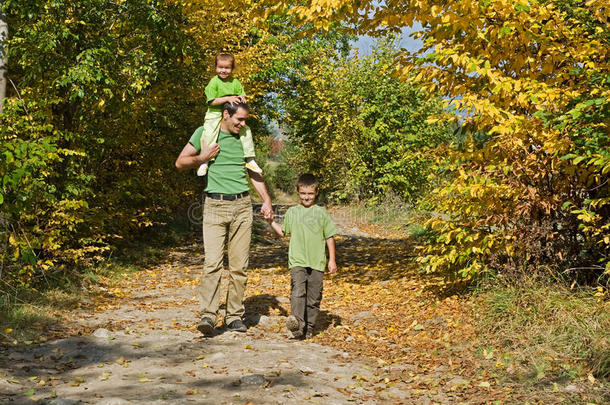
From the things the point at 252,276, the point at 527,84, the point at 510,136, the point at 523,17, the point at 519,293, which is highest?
the point at 523,17

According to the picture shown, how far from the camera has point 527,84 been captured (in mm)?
5547

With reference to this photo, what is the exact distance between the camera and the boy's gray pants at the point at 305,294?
5.74 m

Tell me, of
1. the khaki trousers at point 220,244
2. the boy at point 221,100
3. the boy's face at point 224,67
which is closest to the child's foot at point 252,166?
the boy at point 221,100

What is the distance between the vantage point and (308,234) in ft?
19.1

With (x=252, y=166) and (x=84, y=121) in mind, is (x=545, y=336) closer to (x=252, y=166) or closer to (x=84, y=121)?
(x=252, y=166)

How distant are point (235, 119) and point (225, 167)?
458 millimetres

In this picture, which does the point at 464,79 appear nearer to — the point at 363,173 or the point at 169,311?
the point at 169,311

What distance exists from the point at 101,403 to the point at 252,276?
5.70 meters

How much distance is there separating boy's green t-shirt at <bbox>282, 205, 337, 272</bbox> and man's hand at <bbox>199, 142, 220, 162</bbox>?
Answer: 93 cm

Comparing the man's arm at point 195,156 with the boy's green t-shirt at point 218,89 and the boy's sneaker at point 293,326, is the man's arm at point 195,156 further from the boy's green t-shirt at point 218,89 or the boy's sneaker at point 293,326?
the boy's sneaker at point 293,326

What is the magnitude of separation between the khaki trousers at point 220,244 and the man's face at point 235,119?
0.67m

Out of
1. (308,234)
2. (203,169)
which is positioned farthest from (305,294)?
(203,169)

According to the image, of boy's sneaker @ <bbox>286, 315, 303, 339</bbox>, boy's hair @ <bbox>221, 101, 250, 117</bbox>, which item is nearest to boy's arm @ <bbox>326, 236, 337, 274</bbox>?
boy's sneaker @ <bbox>286, 315, 303, 339</bbox>

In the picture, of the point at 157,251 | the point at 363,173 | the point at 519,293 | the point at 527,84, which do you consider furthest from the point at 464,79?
the point at 363,173
